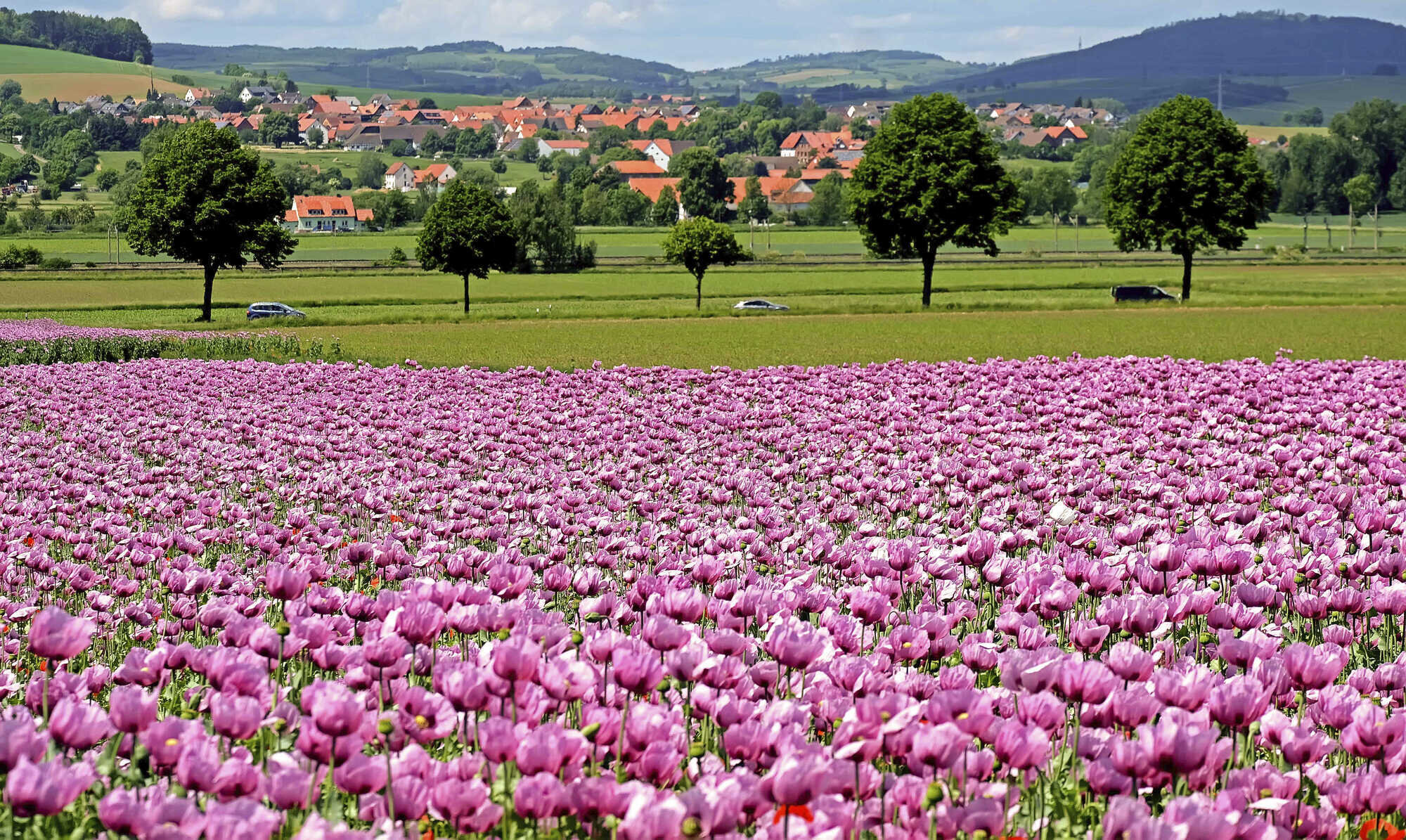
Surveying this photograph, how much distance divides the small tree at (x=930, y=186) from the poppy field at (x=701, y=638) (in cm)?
5604

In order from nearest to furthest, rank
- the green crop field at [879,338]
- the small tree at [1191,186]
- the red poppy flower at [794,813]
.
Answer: the red poppy flower at [794,813], the green crop field at [879,338], the small tree at [1191,186]

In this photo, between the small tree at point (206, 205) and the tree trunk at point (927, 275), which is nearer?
the tree trunk at point (927, 275)

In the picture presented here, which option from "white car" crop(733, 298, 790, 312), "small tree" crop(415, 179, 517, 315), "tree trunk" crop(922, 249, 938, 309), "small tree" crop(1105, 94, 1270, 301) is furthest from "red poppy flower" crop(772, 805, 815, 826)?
"small tree" crop(415, 179, 517, 315)

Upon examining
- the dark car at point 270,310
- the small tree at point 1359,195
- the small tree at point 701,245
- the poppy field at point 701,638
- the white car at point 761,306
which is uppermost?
the small tree at point 1359,195

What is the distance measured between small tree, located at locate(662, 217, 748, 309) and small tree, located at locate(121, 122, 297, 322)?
2249 cm

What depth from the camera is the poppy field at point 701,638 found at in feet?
13.7

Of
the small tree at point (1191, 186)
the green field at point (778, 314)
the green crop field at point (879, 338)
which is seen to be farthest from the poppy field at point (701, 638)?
the small tree at point (1191, 186)

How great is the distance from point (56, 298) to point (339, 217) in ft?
386

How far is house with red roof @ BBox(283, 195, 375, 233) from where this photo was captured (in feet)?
633

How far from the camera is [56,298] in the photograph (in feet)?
262

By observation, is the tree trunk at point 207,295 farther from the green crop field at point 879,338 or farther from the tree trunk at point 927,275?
the tree trunk at point 927,275

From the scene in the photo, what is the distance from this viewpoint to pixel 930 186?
71.3 meters

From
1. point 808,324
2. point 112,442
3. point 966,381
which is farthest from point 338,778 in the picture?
point 808,324

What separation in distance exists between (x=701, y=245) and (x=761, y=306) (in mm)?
11797
